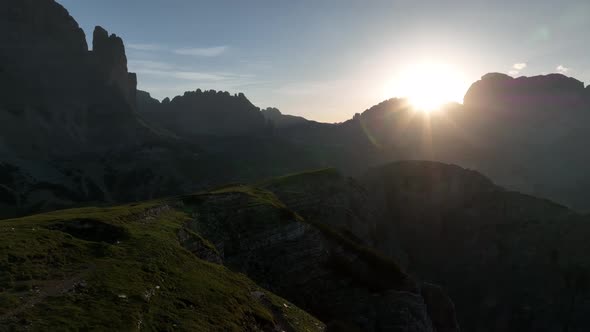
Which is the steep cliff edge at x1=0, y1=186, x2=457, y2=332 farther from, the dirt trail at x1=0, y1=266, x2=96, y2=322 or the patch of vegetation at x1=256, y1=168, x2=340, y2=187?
the patch of vegetation at x1=256, y1=168, x2=340, y2=187

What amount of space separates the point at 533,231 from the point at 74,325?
105m

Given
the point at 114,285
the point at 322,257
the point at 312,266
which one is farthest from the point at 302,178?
the point at 114,285

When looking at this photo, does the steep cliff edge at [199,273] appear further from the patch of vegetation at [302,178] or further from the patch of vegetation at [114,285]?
the patch of vegetation at [302,178]

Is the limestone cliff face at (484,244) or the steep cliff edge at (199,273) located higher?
the steep cliff edge at (199,273)

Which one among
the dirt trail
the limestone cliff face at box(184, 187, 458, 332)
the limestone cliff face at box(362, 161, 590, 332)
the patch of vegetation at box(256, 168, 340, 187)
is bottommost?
the limestone cliff face at box(362, 161, 590, 332)

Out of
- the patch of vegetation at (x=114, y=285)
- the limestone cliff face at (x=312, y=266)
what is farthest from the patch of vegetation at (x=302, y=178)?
the patch of vegetation at (x=114, y=285)

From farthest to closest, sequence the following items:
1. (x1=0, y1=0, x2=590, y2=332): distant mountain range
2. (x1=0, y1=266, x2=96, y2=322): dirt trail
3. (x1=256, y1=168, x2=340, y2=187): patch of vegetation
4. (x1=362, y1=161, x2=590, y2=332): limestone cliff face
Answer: (x1=362, y1=161, x2=590, y2=332): limestone cliff face < (x1=256, y1=168, x2=340, y2=187): patch of vegetation < (x1=0, y1=0, x2=590, y2=332): distant mountain range < (x1=0, y1=266, x2=96, y2=322): dirt trail

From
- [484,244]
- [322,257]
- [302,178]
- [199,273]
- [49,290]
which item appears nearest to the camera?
[49,290]

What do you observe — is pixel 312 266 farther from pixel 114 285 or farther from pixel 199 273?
pixel 114 285

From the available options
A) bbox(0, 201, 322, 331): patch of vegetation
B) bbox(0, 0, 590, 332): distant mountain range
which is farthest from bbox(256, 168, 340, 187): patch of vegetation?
bbox(0, 201, 322, 331): patch of vegetation

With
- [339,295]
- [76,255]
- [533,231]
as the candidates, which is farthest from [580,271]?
[76,255]

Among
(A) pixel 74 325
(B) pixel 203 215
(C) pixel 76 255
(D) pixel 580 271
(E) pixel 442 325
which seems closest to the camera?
(A) pixel 74 325

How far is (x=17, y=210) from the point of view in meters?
146

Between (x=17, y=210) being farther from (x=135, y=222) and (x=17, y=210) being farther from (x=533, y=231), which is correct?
(x=533, y=231)
